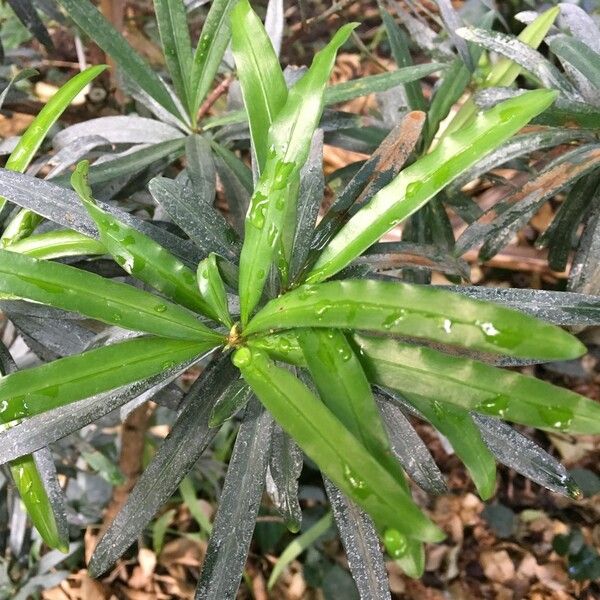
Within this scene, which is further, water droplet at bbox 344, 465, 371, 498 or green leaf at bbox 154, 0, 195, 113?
green leaf at bbox 154, 0, 195, 113

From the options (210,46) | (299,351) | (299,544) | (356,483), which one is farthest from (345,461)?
(299,544)

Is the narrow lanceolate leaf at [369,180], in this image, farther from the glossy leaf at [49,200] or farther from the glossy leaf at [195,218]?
the glossy leaf at [49,200]

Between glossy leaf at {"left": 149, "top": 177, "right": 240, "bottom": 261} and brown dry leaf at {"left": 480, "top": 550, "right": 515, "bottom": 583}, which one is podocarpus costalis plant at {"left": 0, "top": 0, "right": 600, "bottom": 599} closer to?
glossy leaf at {"left": 149, "top": 177, "right": 240, "bottom": 261}

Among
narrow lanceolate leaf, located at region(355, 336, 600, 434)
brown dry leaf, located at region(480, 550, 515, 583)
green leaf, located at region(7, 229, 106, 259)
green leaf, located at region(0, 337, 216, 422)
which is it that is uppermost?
green leaf, located at region(7, 229, 106, 259)

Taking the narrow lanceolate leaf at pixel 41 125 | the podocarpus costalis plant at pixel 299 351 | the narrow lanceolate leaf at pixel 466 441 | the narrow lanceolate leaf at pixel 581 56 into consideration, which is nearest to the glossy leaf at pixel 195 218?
the podocarpus costalis plant at pixel 299 351

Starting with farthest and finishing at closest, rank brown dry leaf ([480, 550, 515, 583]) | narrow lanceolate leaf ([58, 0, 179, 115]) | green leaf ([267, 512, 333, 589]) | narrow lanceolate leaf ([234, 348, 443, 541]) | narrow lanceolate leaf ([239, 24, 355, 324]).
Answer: brown dry leaf ([480, 550, 515, 583]) → green leaf ([267, 512, 333, 589]) → narrow lanceolate leaf ([58, 0, 179, 115]) → narrow lanceolate leaf ([239, 24, 355, 324]) → narrow lanceolate leaf ([234, 348, 443, 541])

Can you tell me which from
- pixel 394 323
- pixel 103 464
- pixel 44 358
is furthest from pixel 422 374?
pixel 103 464

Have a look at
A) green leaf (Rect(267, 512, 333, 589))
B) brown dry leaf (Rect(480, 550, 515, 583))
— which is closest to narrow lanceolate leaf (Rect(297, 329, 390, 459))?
green leaf (Rect(267, 512, 333, 589))
